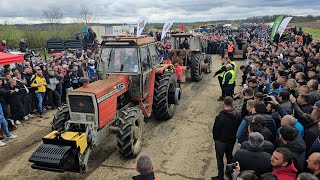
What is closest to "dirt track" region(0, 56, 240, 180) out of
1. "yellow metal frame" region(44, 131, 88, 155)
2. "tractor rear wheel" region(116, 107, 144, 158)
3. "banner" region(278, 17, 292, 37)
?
"tractor rear wheel" region(116, 107, 144, 158)

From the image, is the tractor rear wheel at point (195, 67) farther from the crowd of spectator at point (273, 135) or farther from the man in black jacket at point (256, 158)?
the man in black jacket at point (256, 158)

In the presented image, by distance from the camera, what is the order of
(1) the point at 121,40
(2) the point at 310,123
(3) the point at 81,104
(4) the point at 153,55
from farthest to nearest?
(4) the point at 153,55 → (1) the point at 121,40 → (3) the point at 81,104 → (2) the point at 310,123

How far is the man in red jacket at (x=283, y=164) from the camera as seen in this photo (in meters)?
3.23

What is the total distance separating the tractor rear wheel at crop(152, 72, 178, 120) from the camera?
25.6 ft

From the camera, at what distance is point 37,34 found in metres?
23.1

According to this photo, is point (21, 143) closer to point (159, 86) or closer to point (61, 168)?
point (61, 168)

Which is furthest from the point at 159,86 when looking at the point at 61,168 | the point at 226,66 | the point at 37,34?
the point at 37,34

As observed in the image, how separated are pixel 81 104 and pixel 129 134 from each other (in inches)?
44.6

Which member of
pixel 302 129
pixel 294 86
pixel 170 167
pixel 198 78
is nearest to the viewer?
pixel 302 129

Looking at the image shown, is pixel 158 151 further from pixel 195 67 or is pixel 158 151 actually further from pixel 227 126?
pixel 195 67

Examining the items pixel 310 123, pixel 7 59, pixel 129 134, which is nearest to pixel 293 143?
pixel 310 123

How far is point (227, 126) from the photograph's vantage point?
4.83 meters

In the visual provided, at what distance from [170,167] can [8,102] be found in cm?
552

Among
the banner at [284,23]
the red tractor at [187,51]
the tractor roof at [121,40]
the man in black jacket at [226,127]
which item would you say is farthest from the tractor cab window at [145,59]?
the banner at [284,23]
